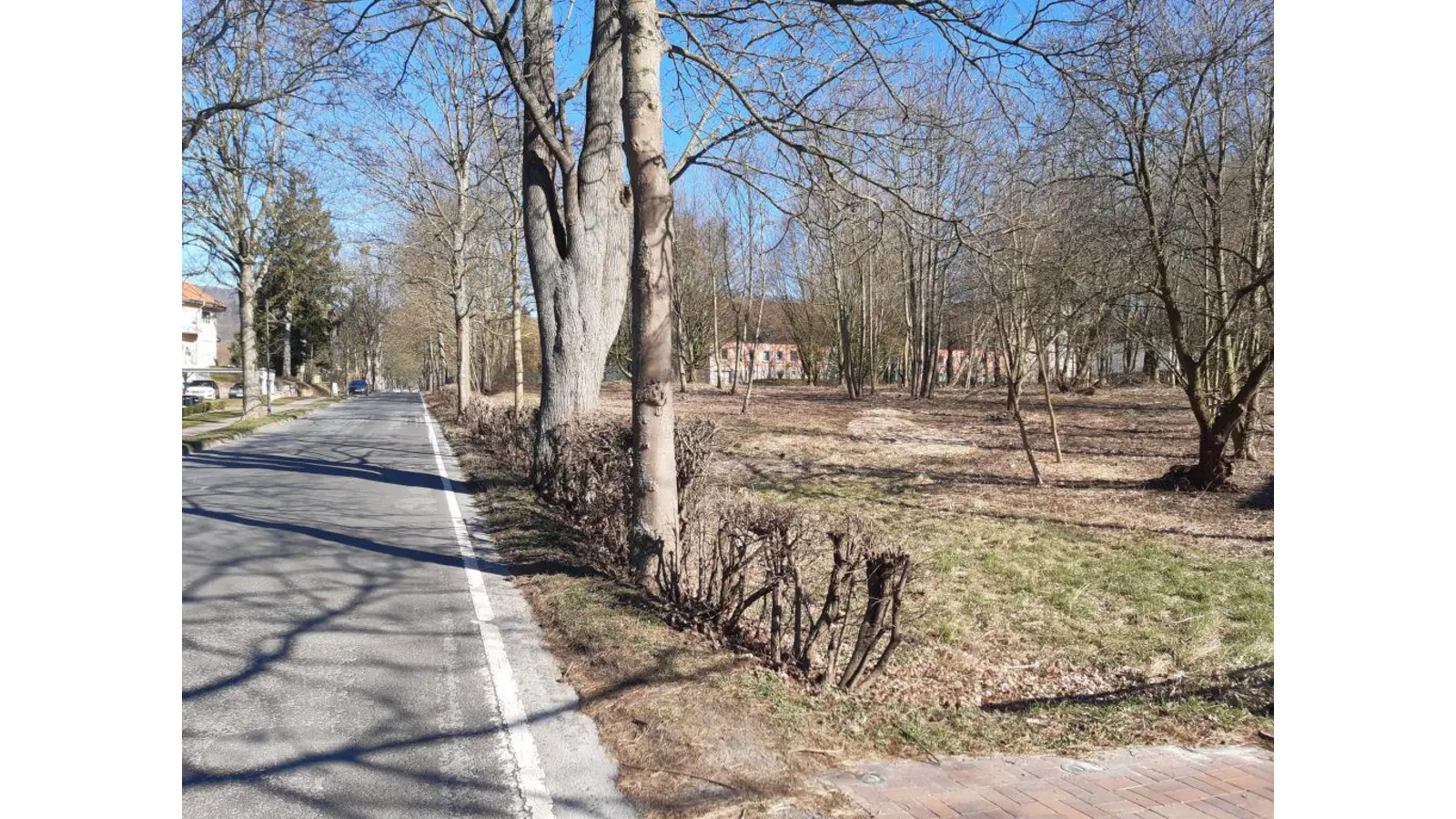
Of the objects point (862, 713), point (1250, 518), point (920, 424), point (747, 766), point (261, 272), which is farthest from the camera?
point (261, 272)

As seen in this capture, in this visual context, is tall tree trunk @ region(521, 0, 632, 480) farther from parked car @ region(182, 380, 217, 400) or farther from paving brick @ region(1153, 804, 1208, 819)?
parked car @ region(182, 380, 217, 400)

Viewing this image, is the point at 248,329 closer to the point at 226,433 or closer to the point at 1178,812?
the point at 226,433

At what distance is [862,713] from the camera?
384 centimetres

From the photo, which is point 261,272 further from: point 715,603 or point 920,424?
point 715,603

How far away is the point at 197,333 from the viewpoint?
3014cm

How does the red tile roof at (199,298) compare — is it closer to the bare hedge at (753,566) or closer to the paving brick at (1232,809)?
the bare hedge at (753,566)

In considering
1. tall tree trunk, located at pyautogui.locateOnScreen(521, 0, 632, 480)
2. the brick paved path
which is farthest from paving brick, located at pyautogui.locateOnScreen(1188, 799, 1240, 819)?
tall tree trunk, located at pyautogui.locateOnScreen(521, 0, 632, 480)

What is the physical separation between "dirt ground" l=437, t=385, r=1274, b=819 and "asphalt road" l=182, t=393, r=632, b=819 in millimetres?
285

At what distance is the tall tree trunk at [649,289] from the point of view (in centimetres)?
554

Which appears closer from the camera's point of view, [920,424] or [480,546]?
[480,546]

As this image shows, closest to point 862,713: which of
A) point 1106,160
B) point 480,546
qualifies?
point 480,546

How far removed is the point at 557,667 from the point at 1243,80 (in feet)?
38.9

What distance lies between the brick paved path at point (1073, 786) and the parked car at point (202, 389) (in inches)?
1748

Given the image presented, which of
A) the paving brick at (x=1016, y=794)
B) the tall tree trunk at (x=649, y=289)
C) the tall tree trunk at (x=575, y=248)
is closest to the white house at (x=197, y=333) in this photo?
the tall tree trunk at (x=575, y=248)
